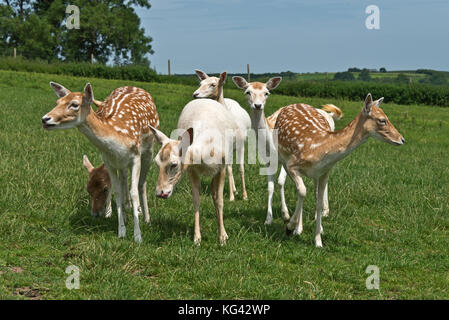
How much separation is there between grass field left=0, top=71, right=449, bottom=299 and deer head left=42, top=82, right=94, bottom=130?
1344 mm

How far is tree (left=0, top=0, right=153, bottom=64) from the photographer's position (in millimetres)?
49062

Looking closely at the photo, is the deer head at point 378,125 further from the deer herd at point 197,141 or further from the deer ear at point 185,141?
Answer: the deer ear at point 185,141

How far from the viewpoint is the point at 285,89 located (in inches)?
1368

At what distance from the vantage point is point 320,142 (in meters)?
6.16

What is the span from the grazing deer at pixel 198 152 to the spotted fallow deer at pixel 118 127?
60 centimetres

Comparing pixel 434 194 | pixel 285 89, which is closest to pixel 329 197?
pixel 434 194

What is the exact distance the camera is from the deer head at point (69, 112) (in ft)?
17.6

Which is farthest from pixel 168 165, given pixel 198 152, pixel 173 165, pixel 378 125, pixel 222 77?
pixel 222 77

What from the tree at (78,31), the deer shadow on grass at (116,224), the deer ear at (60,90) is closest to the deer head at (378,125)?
the deer shadow on grass at (116,224)

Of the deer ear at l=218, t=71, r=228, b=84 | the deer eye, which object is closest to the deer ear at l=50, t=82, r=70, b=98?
the deer eye

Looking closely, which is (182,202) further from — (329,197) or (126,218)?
(329,197)

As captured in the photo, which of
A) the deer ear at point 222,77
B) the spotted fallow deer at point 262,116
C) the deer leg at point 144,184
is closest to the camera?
the deer leg at point 144,184

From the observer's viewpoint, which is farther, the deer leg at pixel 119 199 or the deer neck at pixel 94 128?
the deer leg at pixel 119 199

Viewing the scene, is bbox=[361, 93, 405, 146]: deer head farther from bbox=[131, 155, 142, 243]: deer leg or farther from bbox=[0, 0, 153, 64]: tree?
bbox=[0, 0, 153, 64]: tree
